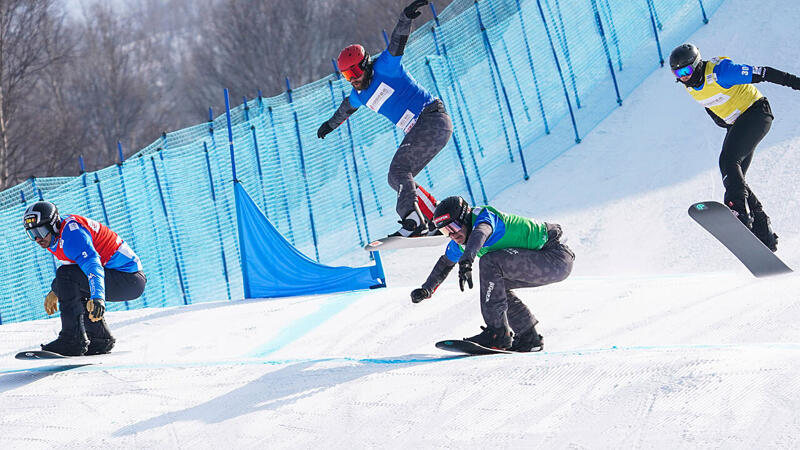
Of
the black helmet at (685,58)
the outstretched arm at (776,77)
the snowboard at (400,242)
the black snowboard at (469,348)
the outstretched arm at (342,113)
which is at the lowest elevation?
the black snowboard at (469,348)

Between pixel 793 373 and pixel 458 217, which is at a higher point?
pixel 458 217

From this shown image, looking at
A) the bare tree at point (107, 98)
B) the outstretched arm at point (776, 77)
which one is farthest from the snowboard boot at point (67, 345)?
the bare tree at point (107, 98)

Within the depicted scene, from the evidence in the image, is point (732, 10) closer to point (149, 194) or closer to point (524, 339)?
point (149, 194)

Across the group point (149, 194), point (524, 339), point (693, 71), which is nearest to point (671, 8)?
point (693, 71)

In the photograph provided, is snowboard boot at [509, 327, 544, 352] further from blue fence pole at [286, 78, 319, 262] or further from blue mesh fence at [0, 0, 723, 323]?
blue fence pole at [286, 78, 319, 262]

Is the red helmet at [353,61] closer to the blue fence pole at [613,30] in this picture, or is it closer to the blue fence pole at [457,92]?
the blue fence pole at [457,92]

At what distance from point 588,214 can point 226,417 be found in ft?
22.2

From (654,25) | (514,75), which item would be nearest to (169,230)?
(514,75)

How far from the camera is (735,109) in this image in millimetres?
7902

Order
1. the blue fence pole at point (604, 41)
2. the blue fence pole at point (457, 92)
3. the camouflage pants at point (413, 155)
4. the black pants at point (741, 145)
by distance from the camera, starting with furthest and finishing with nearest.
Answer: the blue fence pole at point (604, 41) → the blue fence pole at point (457, 92) → the black pants at point (741, 145) → the camouflage pants at point (413, 155)

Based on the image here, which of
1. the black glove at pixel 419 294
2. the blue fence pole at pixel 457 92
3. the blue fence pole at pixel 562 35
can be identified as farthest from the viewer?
the blue fence pole at pixel 562 35

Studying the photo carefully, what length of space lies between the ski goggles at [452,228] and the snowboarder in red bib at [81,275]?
252cm

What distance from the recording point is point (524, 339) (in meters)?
6.38

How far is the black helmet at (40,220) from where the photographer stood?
21.9 feet
